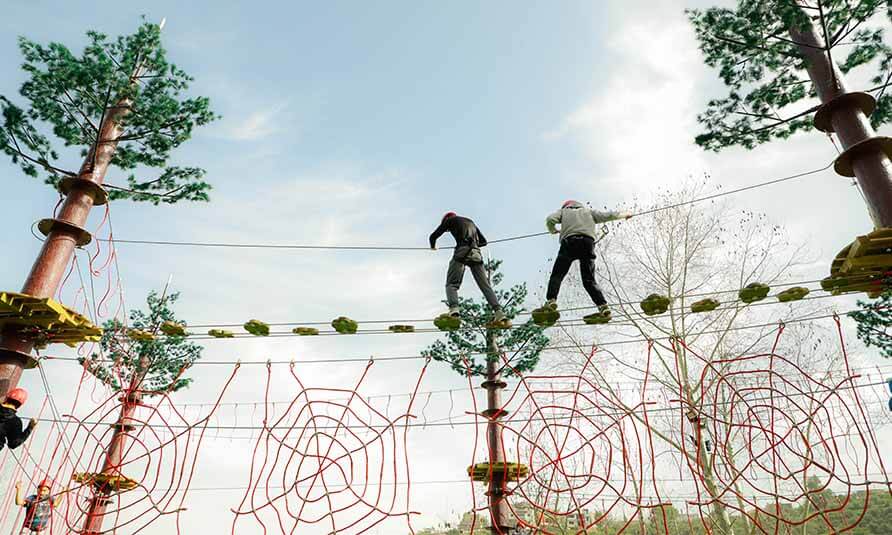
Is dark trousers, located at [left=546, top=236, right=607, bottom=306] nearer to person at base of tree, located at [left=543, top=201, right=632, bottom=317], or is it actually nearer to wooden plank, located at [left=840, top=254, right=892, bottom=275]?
person at base of tree, located at [left=543, top=201, right=632, bottom=317]

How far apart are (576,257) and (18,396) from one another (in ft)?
26.4

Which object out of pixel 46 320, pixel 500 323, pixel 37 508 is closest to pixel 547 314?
pixel 500 323

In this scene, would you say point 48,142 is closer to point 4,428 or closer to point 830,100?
point 4,428

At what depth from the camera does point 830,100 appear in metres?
7.41

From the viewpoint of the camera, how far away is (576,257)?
25.2ft

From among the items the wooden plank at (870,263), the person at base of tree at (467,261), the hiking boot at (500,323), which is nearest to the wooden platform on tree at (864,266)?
the wooden plank at (870,263)

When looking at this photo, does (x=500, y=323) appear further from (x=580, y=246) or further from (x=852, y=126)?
(x=852, y=126)

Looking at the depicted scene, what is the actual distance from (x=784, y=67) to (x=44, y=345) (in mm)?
12530

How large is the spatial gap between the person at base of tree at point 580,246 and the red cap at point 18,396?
7.43 meters

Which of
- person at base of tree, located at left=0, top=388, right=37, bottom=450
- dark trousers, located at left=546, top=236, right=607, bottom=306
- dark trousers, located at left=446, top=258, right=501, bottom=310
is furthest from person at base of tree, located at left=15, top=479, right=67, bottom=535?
dark trousers, located at left=546, top=236, right=607, bottom=306

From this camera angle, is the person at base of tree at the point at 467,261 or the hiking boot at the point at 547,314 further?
the person at base of tree at the point at 467,261

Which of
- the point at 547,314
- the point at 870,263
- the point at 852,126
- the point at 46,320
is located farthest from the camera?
the point at 46,320

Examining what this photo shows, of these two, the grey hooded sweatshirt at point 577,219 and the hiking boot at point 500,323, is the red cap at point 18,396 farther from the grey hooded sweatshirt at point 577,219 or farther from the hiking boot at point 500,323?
the grey hooded sweatshirt at point 577,219

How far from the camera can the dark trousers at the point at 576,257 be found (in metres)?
7.52
